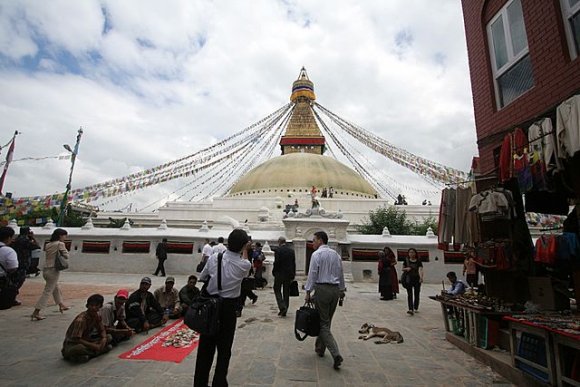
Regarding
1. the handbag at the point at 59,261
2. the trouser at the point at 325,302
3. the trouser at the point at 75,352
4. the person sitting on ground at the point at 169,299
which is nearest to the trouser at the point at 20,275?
the handbag at the point at 59,261

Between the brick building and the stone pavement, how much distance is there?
2892mm

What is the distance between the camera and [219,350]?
8.13ft

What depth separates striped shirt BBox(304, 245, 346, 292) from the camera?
354 cm

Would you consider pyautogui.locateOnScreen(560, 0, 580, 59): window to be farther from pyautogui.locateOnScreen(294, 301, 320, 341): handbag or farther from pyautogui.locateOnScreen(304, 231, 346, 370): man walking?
pyautogui.locateOnScreen(294, 301, 320, 341): handbag

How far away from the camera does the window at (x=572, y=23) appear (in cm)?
339

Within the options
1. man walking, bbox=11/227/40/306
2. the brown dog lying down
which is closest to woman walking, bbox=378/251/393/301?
the brown dog lying down

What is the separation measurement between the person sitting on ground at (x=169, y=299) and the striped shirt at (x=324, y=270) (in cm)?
284

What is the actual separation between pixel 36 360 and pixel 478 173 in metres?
6.42

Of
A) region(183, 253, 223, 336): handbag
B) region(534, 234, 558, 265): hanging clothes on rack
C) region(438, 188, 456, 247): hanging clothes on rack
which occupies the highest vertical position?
region(438, 188, 456, 247): hanging clothes on rack

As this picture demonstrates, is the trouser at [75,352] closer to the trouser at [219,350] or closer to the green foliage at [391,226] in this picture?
the trouser at [219,350]

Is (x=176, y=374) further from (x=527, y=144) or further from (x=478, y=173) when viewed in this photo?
(x=478, y=173)

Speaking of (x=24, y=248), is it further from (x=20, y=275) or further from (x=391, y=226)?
(x=391, y=226)

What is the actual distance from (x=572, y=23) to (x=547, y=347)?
3.47 m

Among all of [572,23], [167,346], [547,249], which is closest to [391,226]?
[547,249]
